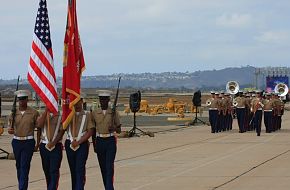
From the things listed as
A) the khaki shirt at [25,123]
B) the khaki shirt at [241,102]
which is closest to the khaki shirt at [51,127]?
the khaki shirt at [25,123]

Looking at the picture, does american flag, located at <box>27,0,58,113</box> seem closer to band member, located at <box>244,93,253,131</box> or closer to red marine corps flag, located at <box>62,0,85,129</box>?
red marine corps flag, located at <box>62,0,85,129</box>

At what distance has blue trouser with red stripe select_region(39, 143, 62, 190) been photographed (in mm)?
11758

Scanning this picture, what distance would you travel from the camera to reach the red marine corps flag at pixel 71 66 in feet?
38.5

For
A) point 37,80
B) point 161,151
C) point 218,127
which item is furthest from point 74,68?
point 218,127

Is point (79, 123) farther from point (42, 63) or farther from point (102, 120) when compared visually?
point (42, 63)

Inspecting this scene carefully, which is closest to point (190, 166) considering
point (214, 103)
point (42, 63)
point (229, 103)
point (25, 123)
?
point (25, 123)

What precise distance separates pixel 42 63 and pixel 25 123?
102 cm

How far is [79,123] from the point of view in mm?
11828

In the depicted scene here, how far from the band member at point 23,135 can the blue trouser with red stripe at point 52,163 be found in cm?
48

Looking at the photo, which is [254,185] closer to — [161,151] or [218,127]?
[161,151]

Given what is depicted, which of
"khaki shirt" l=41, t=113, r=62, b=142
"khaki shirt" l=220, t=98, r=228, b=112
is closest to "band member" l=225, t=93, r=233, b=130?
"khaki shirt" l=220, t=98, r=228, b=112

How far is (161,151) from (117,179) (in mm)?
7349

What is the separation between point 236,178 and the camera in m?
15.3

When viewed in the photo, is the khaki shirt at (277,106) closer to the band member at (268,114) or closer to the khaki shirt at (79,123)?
the band member at (268,114)
